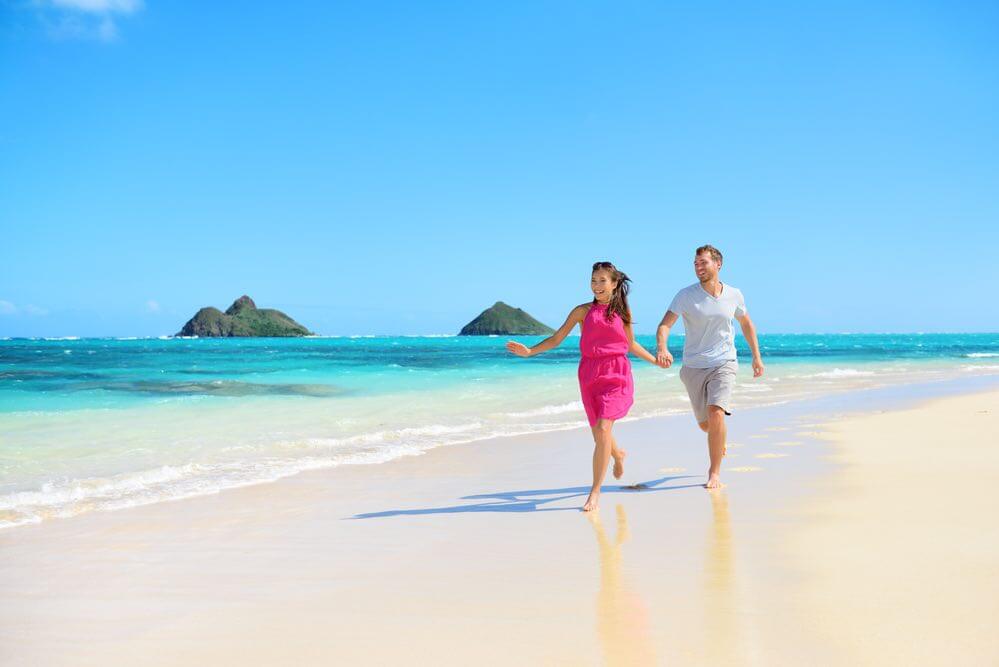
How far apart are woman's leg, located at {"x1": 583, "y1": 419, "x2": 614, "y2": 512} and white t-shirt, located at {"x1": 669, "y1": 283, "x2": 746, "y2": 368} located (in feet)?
3.61

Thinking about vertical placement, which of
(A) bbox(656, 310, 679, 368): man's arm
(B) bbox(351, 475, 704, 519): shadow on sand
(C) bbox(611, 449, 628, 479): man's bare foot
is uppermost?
(A) bbox(656, 310, 679, 368): man's arm

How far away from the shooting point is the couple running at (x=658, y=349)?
5.67 metres

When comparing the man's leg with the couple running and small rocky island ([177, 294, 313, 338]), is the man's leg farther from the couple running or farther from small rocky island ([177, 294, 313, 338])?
small rocky island ([177, 294, 313, 338])

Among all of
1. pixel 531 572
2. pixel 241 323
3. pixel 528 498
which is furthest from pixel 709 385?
pixel 241 323

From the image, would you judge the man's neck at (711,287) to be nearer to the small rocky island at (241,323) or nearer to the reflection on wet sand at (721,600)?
the reflection on wet sand at (721,600)

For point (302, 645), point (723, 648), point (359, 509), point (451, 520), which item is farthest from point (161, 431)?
point (723, 648)

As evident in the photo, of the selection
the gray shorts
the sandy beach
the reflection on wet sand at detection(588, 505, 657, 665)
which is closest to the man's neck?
the gray shorts

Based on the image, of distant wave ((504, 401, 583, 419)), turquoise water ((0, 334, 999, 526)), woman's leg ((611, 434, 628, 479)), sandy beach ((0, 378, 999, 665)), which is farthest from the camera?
distant wave ((504, 401, 583, 419))

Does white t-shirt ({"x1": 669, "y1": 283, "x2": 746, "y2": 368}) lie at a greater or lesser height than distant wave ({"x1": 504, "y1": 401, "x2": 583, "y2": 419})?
greater

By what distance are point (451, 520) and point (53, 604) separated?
239 centimetres

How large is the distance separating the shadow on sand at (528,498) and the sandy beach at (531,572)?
3 cm

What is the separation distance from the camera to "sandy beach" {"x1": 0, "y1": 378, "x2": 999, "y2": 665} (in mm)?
2893

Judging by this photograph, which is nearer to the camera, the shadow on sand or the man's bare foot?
the shadow on sand

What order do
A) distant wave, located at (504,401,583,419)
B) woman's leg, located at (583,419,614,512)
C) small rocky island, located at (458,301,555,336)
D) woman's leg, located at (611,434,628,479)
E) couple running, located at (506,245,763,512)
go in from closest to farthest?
woman's leg, located at (583,419,614,512) < couple running, located at (506,245,763,512) < woman's leg, located at (611,434,628,479) < distant wave, located at (504,401,583,419) < small rocky island, located at (458,301,555,336)
